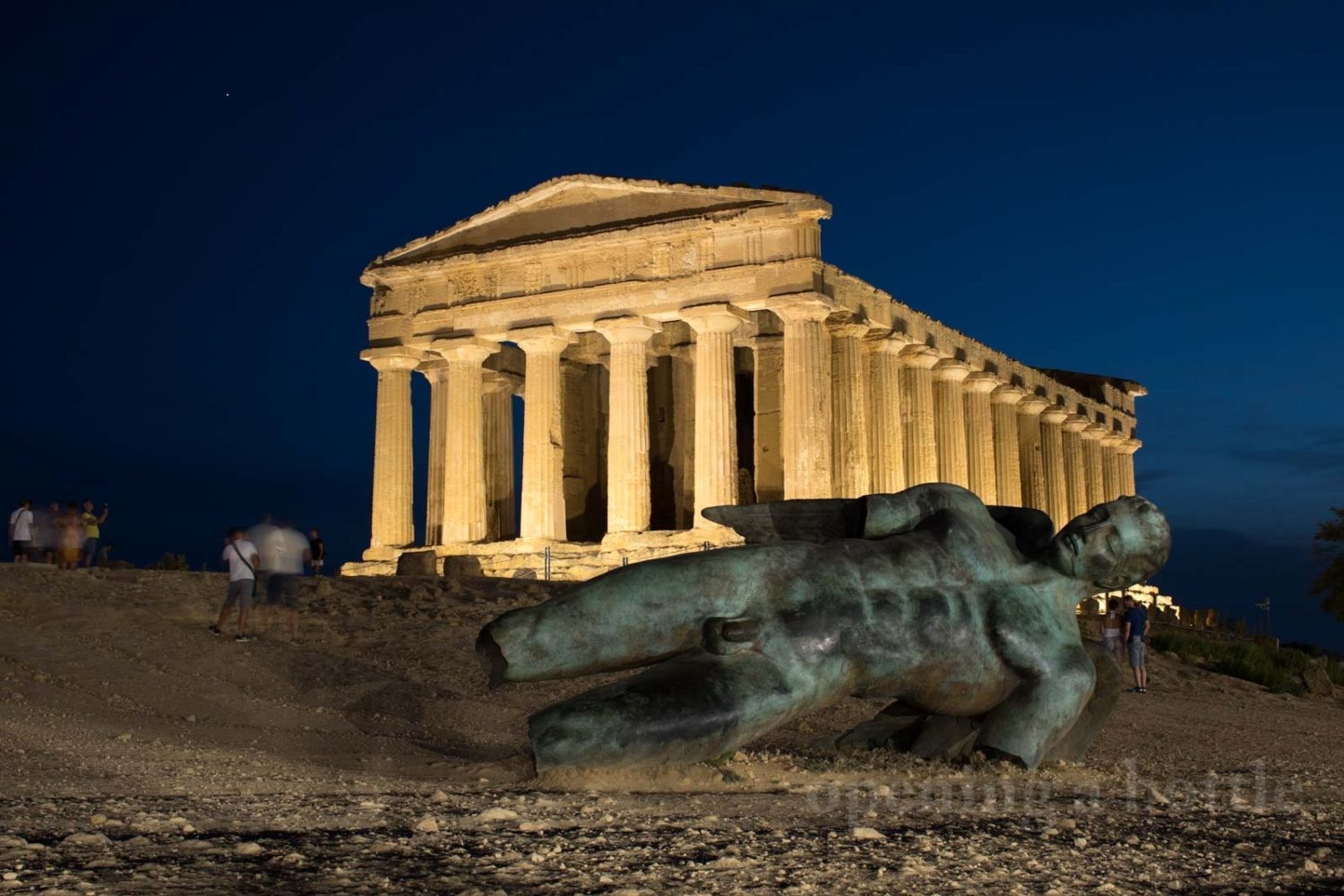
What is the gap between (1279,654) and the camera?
30062 mm

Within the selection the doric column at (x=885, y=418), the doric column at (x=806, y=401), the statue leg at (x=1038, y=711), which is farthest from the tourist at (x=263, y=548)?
the doric column at (x=885, y=418)

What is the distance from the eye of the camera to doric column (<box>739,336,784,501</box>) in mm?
36438

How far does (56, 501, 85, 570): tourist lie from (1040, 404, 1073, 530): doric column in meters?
32.9

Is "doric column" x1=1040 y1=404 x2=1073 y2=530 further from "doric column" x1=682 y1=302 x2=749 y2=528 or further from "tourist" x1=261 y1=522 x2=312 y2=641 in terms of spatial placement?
"tourist" x1=261 y1=522 x2=312 y2=641

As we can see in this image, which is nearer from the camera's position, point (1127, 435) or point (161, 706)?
point (161, 706)

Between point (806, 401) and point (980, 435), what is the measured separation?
11.4 m

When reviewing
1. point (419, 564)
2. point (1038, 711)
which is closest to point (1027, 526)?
point (1038, 711)

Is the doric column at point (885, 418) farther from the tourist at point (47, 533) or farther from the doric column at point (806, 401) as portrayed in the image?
the tourist at point (47, 533)

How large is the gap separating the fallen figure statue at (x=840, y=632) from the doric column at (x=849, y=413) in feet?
85.2

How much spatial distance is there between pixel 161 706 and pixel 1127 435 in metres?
49.4

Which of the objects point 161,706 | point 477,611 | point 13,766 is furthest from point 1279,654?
point 13,766

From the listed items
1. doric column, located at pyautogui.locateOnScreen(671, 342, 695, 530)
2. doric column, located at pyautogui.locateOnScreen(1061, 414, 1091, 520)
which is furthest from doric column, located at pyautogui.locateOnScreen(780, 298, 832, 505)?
doric column, located at pyautogui.locateOnScreen(1061, 414, 1091, 520)

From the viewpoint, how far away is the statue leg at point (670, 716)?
21.1 feet

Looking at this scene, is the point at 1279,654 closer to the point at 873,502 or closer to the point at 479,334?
the point at 479,334
